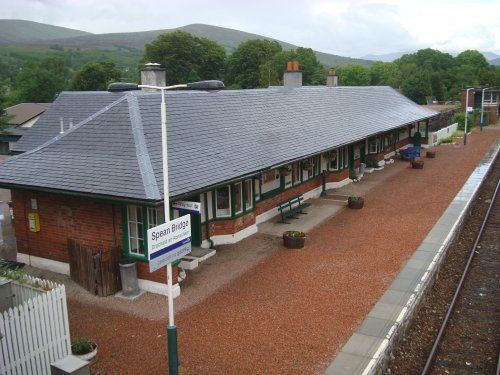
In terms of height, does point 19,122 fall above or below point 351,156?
above

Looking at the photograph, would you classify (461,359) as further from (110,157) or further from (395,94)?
(395,94)

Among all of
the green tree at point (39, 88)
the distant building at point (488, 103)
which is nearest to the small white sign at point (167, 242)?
the distant building at point (488, 103)

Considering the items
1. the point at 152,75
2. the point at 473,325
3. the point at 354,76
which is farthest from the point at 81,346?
the point at 354,76

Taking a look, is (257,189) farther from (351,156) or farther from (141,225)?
(351,156)

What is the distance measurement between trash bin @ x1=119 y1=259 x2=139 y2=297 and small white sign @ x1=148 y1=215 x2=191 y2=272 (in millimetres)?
3545

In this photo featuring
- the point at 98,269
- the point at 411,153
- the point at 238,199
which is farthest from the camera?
the point at 411,153

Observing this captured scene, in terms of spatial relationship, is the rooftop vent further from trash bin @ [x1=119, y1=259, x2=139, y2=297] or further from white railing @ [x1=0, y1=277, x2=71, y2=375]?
trash bin @ [x1=119, y1=259, x2=139, y2=297]

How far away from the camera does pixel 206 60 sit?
297 ft

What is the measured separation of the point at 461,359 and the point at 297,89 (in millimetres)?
17420

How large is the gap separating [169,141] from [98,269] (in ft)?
12.8

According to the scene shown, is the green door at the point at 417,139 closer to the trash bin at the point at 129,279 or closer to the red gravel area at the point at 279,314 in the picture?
the red gravel area at the point at 279,314

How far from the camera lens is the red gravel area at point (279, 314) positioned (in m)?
9.27

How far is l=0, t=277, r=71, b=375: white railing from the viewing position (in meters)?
7.89

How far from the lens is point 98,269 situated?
468 inches
